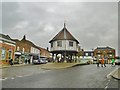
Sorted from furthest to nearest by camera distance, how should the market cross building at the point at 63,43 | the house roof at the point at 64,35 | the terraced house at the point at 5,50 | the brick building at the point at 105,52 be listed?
the brick building at the point at 105,52
the house roof at the point at 64,35
the market cross building at the point at 63,43
the terraced house at the point at 5,50

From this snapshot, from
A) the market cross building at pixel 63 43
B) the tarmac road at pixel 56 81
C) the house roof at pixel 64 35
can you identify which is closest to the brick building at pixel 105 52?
the house roof at pixel 64 35

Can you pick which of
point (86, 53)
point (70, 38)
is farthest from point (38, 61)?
point (86, 53)

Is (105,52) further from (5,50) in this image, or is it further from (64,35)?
(5,50)

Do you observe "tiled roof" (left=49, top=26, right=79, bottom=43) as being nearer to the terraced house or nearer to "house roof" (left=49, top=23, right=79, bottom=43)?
"house roof" (left=49, top=23, right=79, bottom=43)

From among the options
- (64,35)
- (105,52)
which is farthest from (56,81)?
(105,52)

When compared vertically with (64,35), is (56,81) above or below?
below

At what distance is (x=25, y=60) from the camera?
60.1 metres

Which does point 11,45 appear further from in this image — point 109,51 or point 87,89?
point 109,51

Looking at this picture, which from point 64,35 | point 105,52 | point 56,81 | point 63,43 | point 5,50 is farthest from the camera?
point 105,52

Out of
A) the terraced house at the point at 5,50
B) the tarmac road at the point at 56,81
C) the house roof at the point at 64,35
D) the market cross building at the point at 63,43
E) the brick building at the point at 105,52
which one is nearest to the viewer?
the tarmac road at the point at 56,81

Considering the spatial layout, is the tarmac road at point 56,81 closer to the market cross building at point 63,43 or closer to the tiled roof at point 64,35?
the market cross building at point 63,43

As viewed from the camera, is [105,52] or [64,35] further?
[105,52]

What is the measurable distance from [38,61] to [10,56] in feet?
39.0

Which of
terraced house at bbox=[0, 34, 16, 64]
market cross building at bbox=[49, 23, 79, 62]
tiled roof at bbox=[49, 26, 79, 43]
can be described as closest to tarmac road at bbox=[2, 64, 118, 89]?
terraced house at bbox=[0, 34, 16, 64]
